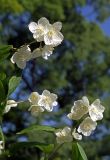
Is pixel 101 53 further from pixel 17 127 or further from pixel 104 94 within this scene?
pixel 17 127

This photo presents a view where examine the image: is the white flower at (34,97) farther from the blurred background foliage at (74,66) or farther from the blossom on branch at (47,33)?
the blurred background foliage at (74,66)

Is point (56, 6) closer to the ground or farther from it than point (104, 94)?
farther from it

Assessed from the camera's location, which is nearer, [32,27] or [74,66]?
[32,27]

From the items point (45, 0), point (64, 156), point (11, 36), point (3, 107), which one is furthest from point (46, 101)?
point (11, 36)

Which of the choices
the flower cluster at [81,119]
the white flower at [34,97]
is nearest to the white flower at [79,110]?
the flower cluster at [81,119]

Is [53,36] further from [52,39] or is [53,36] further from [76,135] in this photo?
[76,135]

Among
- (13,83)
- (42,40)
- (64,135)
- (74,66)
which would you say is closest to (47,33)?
(42,40)
